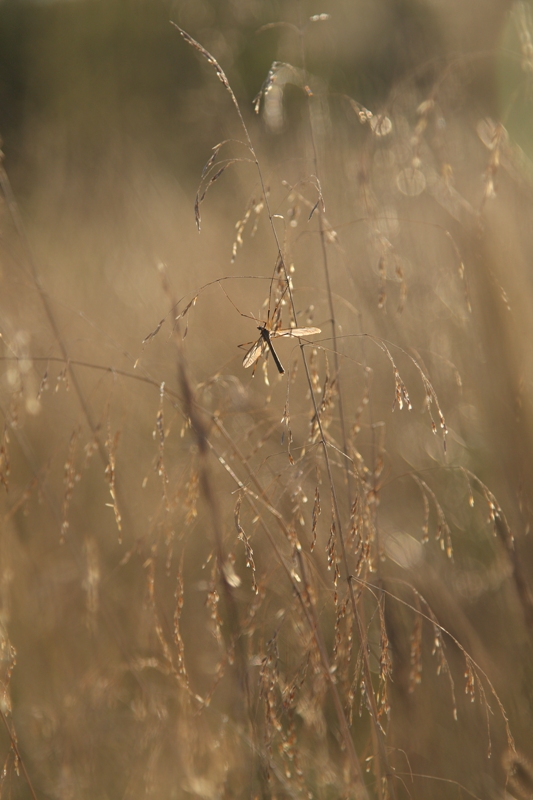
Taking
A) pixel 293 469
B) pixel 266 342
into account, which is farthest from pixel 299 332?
pixel 293 469

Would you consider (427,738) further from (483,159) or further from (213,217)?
(213,217)

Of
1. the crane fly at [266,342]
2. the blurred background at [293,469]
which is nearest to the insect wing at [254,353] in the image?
the crane fly at [266,342]

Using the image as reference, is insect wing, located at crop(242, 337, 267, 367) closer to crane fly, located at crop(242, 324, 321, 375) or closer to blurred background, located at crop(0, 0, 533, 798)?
crane fly, located at crop(242, 324, 321, 375)

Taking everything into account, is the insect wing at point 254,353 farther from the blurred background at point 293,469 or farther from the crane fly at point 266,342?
the blurred background at point 293,469

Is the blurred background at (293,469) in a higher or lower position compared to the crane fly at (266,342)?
lower

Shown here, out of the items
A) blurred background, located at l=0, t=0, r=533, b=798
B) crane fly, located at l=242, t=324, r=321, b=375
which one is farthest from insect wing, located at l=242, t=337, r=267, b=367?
blurred background, located at l=0, t=0, r=533, b=798

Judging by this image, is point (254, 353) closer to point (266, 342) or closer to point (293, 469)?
point (266, 342)
